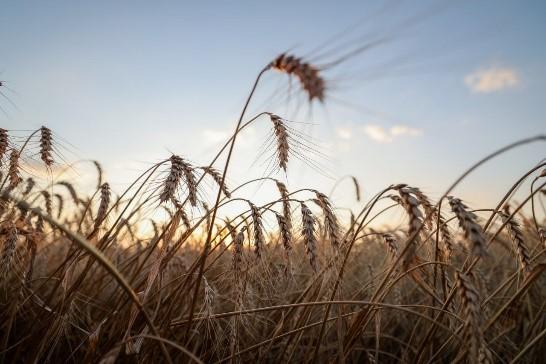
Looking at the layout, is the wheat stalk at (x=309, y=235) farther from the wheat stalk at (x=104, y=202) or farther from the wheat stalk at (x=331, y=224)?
the wheat stalk at (x=104, y=202)

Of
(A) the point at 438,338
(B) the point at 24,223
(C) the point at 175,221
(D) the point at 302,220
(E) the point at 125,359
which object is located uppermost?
(D) the point at 302,220

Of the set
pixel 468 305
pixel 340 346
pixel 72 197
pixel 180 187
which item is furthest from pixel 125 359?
pixel 72 197

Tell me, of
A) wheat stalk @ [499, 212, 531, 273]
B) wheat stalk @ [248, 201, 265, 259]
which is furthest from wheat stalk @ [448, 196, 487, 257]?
wheat stalk @ [248, 201, 265, 259]

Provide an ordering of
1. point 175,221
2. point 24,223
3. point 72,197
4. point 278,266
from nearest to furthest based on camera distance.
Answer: point 175,221
point 24,223
point 278,266
point 72,197

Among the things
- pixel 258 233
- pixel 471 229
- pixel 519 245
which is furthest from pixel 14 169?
pixel 519 245

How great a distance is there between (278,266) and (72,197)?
266 centimetres

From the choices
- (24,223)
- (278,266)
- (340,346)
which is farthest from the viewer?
(278,266)

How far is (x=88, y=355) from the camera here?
1871mm

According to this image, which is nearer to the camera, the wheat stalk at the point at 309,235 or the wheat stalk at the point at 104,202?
the wheat stalk at the point at 309,235

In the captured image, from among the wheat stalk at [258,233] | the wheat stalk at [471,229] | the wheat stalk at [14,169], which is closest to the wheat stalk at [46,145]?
the wheat stalk at [14,169]

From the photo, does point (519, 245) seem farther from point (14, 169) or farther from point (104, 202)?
point (14, 169)

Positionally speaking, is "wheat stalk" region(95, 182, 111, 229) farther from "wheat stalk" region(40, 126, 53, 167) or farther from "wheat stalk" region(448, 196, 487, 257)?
"wheat stalk" region(448, 196, 487, 257)

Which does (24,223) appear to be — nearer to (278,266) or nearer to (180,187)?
(180,187)

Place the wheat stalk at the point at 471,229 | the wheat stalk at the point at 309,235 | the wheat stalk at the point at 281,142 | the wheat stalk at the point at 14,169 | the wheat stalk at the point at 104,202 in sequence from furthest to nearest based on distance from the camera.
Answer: the wheat stalk at the point at 104,202 < the wheat stalk at the point at 14,169 < the wheat stalk at the point at 281,142 < the wheat stalk at the point at 309,235 < the wheat stalk at the point at 471,229
